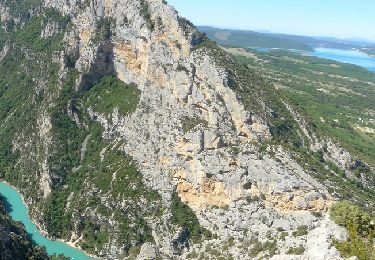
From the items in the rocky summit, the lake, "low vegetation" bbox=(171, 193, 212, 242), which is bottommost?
the lake

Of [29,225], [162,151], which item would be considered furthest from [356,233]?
[29,225]

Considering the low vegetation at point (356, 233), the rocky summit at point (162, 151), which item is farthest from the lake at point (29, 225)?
the low vegetation at point (356, 233)

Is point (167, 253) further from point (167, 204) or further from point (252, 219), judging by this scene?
point (252, 219)

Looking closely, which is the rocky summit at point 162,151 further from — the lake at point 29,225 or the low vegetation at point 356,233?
the lake at point 29,225

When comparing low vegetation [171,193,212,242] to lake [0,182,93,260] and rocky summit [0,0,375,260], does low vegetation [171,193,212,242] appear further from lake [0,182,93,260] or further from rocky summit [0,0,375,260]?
lake [0,182,93,260]

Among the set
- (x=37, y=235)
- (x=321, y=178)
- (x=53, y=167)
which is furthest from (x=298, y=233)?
(x=53, y=167)

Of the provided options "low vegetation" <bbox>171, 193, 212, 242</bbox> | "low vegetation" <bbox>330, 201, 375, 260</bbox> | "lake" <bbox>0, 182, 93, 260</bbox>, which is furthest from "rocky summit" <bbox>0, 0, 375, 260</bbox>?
"lake" <bbox>0, 182, 93, 260</bbox>
